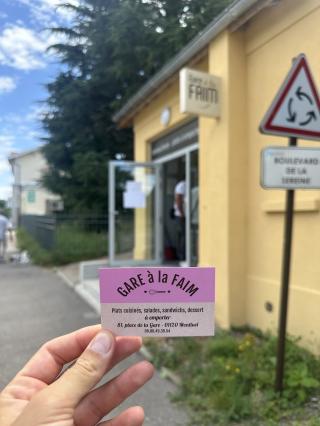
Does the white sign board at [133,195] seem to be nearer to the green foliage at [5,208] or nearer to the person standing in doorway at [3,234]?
the person standing in doorway at [3,234]

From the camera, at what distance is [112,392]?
4.33ft

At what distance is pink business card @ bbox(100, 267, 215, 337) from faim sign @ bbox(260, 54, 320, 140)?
82.7 inches

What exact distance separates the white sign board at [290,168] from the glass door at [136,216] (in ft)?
18.4

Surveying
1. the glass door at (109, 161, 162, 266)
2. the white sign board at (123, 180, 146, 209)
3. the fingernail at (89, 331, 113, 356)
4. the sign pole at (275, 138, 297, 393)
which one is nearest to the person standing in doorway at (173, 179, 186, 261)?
the glass door at (109, 161, 162, 266)

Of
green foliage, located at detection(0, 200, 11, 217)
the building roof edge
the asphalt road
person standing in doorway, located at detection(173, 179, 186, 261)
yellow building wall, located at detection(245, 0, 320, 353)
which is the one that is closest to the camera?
the asphalt road

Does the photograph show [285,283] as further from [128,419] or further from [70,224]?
[70,224]

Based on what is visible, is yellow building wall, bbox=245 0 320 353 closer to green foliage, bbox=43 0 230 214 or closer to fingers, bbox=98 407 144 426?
fingers, bbox=98 407 144 426

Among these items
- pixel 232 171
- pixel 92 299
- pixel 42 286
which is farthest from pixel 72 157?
pixel 232 171

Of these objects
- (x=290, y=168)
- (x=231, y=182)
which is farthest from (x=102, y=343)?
(x=231, y=182)

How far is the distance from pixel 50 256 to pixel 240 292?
761 cm

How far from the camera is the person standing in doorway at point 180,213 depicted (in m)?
8.05

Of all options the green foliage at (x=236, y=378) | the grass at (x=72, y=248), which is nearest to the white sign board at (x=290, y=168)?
the green foliage at (x=236, y=378)

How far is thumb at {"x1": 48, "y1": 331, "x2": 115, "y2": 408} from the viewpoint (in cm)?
111

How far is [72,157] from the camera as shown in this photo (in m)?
15.6
